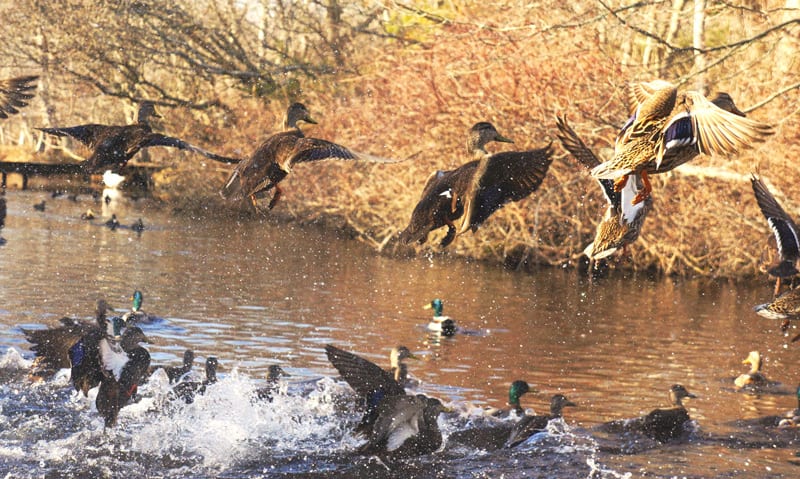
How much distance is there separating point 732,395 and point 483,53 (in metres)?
11.2

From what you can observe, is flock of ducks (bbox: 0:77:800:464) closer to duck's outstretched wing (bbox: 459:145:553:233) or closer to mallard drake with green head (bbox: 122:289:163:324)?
duck's outstretched wing (bbox: 459:145:553:233)

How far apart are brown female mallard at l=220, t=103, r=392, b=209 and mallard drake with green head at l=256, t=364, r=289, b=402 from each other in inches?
144

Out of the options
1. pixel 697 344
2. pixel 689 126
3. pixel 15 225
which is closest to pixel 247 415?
pixel 689 126

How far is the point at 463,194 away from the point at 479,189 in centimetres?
10

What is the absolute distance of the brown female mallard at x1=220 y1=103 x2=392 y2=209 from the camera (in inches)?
259

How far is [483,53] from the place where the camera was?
2153 centimetres

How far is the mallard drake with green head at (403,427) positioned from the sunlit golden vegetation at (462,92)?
228 inches

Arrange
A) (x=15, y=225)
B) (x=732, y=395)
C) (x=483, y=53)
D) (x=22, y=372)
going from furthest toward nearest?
(x=15, y=225)
(x=483, y=53)
(x=732, y=395)
(x=22, y=372)

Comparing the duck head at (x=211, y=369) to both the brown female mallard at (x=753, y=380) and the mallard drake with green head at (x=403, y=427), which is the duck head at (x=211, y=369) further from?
the brown female mallard at (x=753, y=380)

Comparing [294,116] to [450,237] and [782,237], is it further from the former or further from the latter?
[782,237]

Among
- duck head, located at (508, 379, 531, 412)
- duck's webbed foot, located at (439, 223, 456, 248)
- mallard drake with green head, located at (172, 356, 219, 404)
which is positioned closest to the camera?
duck's webbed foot, located at (439, 223, 456, 248)

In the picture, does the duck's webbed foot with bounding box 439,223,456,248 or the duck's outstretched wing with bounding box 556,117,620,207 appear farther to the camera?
the duck's webbed foot with bounding box 439,223,456,248

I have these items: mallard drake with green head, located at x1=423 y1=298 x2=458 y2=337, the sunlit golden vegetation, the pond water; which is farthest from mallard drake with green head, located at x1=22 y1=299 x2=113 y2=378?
the sunlit golden vegetation

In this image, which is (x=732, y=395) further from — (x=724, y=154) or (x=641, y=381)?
(x=724, y=154)
